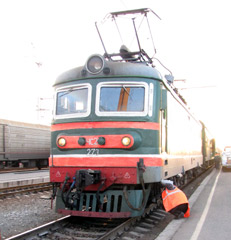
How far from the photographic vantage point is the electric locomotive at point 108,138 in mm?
5613

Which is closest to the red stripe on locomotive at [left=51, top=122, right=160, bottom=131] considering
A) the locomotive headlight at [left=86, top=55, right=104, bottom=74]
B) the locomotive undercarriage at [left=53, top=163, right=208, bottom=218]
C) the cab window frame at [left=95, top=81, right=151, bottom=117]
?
the cab window frame at [left=95, top=81, right=151, bottom=117]

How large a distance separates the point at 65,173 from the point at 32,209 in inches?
100

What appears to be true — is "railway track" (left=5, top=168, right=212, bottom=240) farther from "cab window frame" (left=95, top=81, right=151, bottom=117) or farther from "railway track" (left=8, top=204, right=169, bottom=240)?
"cab window frame" (left=95, top=81, right=151, bottom=117)

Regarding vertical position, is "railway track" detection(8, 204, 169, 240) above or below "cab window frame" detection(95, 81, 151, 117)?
below

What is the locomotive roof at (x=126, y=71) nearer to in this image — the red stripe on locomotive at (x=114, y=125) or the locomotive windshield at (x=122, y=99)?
the locomotive windshield at (x=122, y=99)

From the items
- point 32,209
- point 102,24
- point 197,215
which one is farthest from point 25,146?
point 197,215

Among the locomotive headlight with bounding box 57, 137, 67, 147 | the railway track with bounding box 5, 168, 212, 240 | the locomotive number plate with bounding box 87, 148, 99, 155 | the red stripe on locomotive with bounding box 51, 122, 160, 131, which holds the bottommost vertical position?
the railway track with bounding box 5, 168, 212, 240

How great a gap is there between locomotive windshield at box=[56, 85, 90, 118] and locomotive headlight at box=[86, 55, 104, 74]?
348 millimetres

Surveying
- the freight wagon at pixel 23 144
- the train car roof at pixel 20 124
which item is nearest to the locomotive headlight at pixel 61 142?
the freight wagon at pixel 23 144

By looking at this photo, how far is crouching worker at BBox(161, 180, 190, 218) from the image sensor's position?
6160mm

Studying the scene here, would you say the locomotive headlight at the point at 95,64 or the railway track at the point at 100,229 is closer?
the railway track at the point at 100,229

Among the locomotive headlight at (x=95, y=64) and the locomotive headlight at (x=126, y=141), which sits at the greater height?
the locomotive headlight at (x=95, y=64)

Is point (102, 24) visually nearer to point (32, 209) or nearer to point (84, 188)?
point (84, 188)

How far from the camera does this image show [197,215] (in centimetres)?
649
